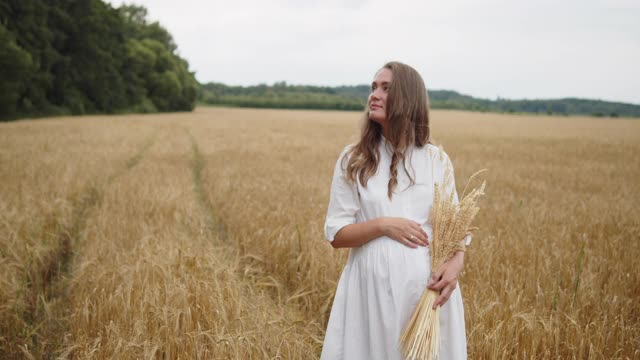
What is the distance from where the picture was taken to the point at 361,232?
1814 millimetres

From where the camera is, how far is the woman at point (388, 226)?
5.88 ft

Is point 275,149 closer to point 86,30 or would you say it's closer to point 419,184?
point 419,184

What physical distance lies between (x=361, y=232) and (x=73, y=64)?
43.1 m

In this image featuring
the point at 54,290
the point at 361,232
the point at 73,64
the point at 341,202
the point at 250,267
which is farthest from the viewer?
the point at 73,64

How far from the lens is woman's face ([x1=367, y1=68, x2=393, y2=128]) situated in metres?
1.88

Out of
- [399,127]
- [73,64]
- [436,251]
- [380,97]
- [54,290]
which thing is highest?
[73,64]

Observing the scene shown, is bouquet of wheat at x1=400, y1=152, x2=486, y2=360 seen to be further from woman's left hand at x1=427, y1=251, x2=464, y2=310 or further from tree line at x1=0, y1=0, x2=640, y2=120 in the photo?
tree line at x1=0, y1=0, x2=640, y2=120

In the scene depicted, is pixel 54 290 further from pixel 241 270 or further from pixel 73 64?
pixel 73 64

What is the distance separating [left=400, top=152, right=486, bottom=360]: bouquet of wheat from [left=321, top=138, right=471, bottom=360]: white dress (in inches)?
2.8

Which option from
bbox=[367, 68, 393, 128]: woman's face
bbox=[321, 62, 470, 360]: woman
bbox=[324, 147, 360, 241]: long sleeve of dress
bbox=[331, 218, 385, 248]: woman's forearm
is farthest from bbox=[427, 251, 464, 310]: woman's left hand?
bbox=[367, 68, 393, 128]: woman's face

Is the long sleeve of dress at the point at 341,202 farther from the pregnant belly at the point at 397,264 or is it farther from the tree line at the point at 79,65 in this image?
the tree line at the point at 79,65

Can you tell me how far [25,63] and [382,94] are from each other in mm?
32582

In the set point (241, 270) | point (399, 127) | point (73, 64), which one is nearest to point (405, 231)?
point (399, 127)

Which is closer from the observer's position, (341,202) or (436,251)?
(436,251)
